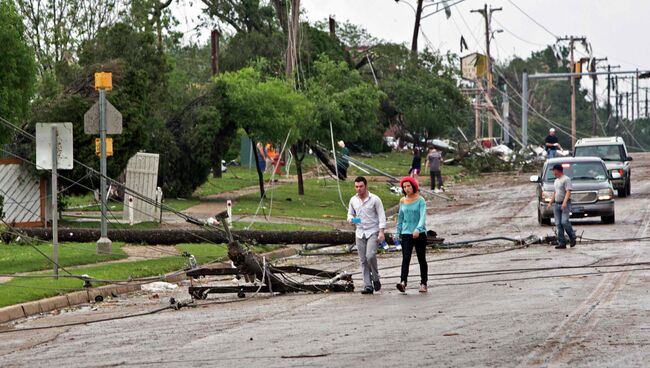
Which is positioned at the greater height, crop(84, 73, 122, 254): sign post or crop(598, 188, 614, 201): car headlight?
crop(84, 73, 122, 254): sign post

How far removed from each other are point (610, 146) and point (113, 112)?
26653 millimetres

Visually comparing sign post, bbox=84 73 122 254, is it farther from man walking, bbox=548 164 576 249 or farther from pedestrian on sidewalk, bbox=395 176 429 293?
man walking, bbox=548 164 576 249

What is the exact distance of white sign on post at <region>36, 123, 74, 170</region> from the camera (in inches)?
850

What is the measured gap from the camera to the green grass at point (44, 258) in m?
23.3

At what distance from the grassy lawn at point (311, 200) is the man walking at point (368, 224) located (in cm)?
1884

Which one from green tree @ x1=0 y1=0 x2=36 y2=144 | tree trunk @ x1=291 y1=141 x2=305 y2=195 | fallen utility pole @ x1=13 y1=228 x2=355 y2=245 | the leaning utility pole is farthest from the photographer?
the leaning utility pole

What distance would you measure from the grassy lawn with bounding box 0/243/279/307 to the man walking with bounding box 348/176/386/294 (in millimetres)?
4542

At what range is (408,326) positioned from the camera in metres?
14.1

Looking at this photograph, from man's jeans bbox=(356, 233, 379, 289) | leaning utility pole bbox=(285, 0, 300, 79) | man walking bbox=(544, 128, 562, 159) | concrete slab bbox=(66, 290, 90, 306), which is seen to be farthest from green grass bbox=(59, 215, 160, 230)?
man walking bbox=(544, 128, 562, 159)

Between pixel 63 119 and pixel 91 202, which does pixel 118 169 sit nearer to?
pixel 63 119

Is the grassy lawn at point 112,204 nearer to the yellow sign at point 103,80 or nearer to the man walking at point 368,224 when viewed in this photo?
the yellow sign at point 103,80

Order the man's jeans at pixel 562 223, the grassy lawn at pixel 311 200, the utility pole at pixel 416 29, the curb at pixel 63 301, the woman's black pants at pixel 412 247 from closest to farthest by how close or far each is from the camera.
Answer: the curb at pixel 63 301
the woman's black pants at pixel 412 247
the man's jeans at pixel 562 223
the grassy lawn at pixel 311 200
the utility pole at pixel 416 29

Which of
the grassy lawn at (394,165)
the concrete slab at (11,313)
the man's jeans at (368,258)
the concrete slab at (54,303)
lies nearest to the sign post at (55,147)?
the concrete slab at (54,303)

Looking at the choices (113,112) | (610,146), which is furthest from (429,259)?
(610,146)
